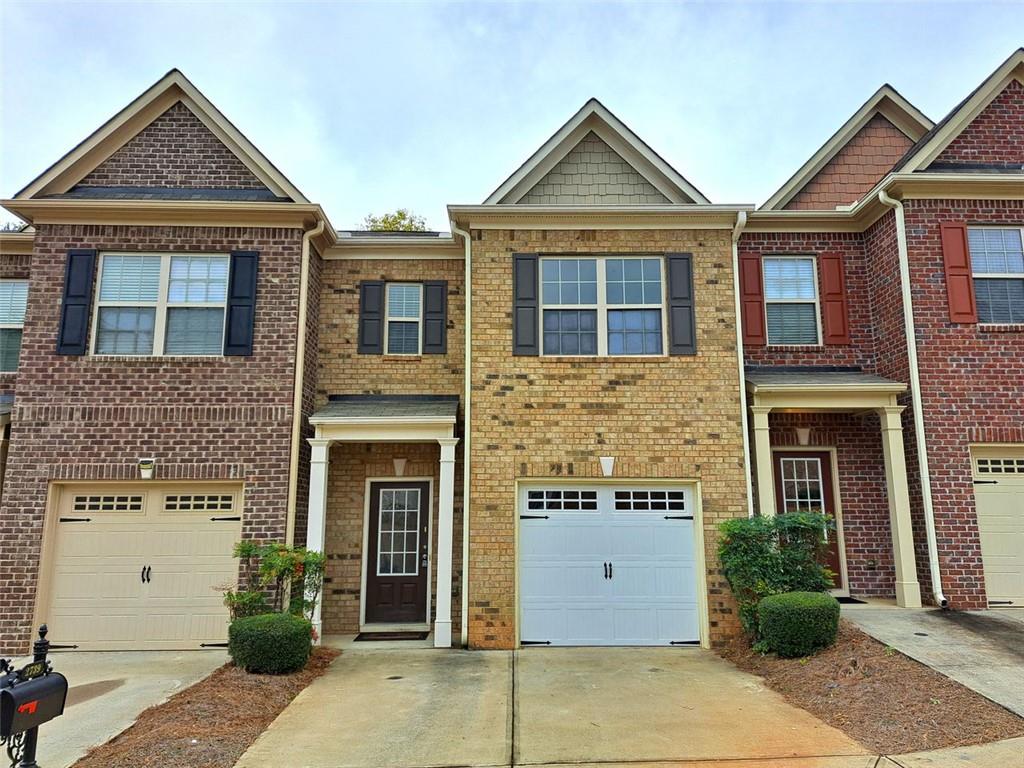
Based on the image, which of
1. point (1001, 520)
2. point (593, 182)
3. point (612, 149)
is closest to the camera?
point (1001, 520)

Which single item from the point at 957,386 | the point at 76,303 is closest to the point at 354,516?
the point at 76,303

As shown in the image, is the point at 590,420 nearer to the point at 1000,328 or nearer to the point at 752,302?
the point at 752,302

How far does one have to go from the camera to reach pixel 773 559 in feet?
30.1

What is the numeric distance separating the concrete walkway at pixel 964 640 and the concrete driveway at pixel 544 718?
1.83m

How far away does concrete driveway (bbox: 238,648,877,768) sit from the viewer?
5613mm

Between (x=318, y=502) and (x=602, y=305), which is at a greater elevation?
(x=602, y=305)

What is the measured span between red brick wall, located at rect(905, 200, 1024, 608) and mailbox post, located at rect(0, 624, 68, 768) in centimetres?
1081

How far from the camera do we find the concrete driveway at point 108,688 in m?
6.10

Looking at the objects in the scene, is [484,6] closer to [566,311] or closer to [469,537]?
[566,311]

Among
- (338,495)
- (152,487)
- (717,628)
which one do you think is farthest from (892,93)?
(152,487)

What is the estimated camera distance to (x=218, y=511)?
405 inches

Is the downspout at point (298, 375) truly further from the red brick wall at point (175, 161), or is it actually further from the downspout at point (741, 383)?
the downspout at point (741, 383)

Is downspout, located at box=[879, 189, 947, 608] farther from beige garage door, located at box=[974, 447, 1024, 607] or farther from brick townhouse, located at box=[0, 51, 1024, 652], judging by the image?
beige garage door, located at box=[974, 447, 1024, 607]

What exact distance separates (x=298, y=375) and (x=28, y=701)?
6.51 metres
